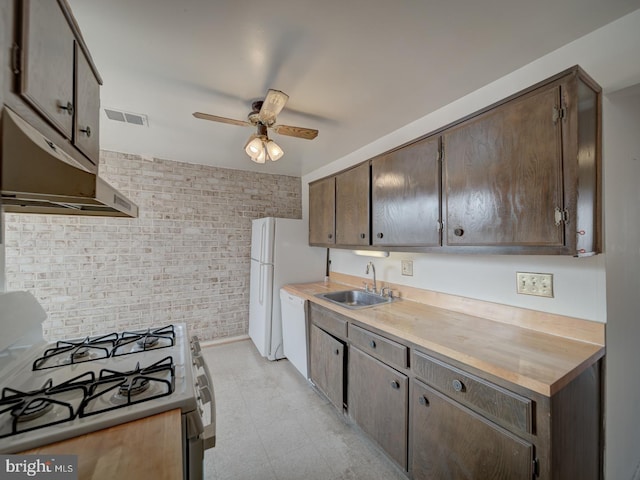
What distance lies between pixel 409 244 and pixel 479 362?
2.84 ft

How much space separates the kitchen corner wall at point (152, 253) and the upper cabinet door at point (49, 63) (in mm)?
2418

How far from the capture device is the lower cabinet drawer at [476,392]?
1016 mm

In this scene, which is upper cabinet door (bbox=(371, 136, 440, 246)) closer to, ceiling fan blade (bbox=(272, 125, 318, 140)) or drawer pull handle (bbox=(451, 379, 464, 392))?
ceiling fan blade (bbox=(272, 125, 318, 140))

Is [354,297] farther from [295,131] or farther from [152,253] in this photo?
[152,253]

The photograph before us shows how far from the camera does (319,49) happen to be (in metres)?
1.43

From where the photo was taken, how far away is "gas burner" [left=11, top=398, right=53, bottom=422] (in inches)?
31.9

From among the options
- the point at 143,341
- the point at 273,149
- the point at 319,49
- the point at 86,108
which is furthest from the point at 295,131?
the point at 143,341

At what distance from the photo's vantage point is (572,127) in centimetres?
110

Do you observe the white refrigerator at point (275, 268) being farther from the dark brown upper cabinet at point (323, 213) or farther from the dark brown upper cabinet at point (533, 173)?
the dark brown upper cabinet at point (533, 173)

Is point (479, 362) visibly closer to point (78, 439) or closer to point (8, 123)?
point (78, 439)

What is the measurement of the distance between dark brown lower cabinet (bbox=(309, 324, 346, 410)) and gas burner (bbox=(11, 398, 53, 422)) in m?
1.58

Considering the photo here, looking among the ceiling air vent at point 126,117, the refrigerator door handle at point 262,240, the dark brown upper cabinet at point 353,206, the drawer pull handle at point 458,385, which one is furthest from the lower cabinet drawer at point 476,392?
the ceiling air vent at point 126,117

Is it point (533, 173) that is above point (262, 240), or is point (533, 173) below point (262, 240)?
above

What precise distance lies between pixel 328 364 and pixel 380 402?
0.62m
